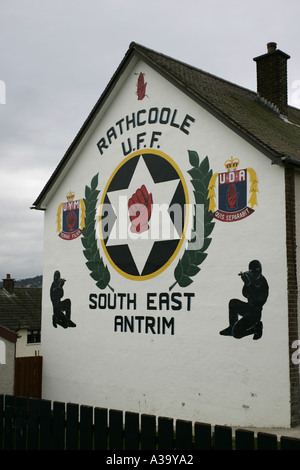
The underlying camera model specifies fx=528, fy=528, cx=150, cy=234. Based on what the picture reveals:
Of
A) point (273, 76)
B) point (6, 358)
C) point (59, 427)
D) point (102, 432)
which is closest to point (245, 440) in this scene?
point (102, 432)

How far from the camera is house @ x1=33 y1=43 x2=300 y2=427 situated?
33.7ft

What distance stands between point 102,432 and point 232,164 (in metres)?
6.50

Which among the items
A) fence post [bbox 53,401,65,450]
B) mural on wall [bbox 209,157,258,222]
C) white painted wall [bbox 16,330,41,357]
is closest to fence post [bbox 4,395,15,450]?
fence post [bbox 53,401,65,450]

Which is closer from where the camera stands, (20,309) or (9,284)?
(20,309)

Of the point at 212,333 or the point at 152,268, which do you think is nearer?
the point at 212,333

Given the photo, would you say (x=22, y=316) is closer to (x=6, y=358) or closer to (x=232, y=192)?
(x=6, y=358)

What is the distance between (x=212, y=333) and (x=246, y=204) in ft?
9.16

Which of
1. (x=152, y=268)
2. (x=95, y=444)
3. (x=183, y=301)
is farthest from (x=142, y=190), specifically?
(x=95, y=444)

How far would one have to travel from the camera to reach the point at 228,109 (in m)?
12.0

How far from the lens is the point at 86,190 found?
14766 millimetres

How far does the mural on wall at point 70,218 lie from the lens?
1488cm

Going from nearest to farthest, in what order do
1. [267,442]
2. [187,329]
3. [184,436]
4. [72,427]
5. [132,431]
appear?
[267,442] → [184,436] → [132,431] → [72,427] → [187,329]
